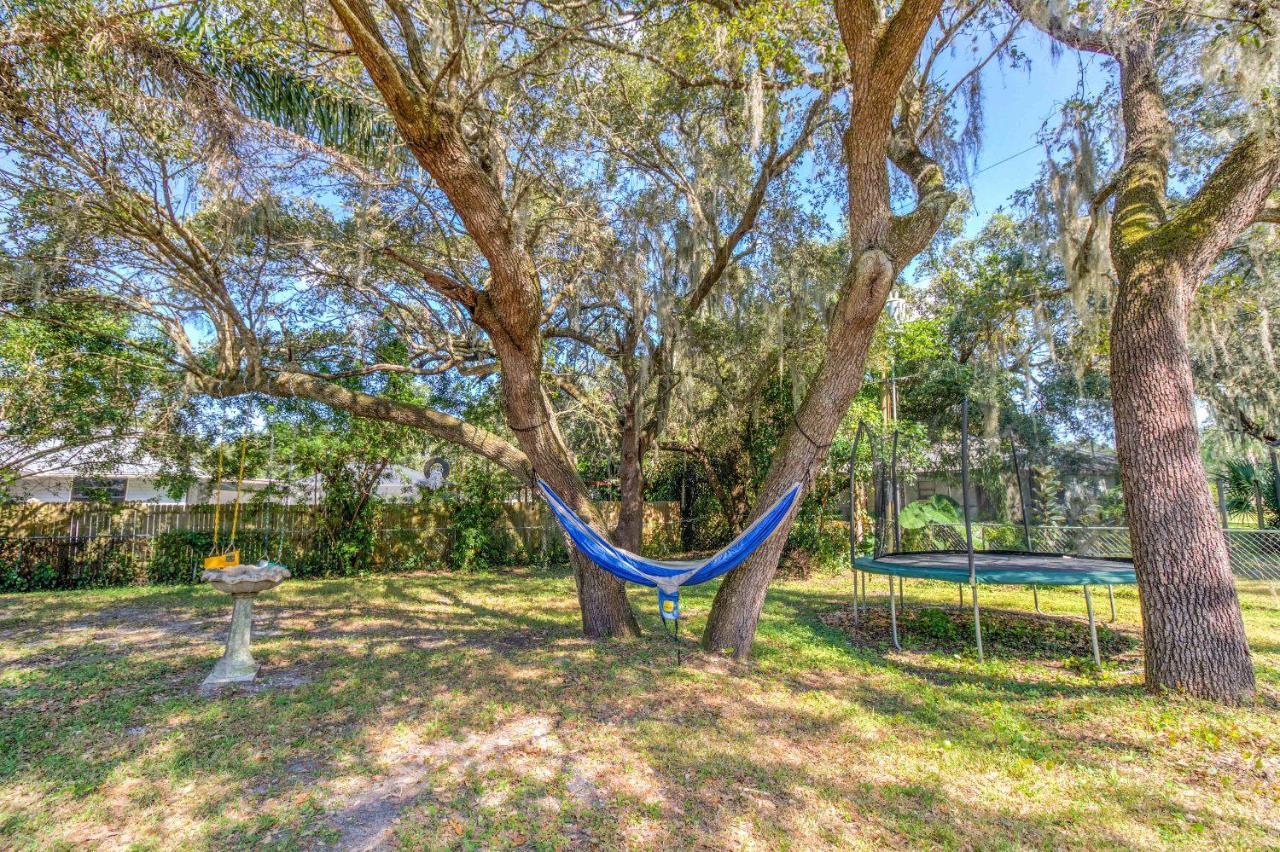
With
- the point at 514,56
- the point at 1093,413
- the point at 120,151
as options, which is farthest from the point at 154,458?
the point at 1093,413

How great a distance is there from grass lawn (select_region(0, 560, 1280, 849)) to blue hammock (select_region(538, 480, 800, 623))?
481 mm

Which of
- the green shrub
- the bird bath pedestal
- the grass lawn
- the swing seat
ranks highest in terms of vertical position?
the green shrub

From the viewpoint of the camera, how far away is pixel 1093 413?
36.0ft

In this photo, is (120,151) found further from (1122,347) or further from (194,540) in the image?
(1122,347)

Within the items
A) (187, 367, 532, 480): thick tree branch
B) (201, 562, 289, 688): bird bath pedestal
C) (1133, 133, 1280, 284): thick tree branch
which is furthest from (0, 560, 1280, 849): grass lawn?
(1133, 133, 1280, 284): thick tree branch

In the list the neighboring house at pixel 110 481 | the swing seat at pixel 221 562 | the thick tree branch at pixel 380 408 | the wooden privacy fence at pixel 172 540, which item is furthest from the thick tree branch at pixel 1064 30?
the wooden privacy fence at pixel 172 540

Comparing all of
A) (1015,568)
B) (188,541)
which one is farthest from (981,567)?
(188,541)

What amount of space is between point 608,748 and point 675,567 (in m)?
1.24

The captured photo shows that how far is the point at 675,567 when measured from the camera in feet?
11.7

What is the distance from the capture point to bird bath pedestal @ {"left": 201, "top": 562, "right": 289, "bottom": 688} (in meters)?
3.29

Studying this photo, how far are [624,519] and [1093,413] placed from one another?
9338mm

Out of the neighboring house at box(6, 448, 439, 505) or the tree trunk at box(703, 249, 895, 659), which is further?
the neighboring house at box(6, 448, 439, 505)

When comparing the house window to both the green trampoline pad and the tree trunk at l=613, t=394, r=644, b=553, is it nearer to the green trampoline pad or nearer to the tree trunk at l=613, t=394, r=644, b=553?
the tree trunk at l=613, t=394, r=644, b=553

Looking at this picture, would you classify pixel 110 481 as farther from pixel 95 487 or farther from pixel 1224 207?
pixel 1224 207
